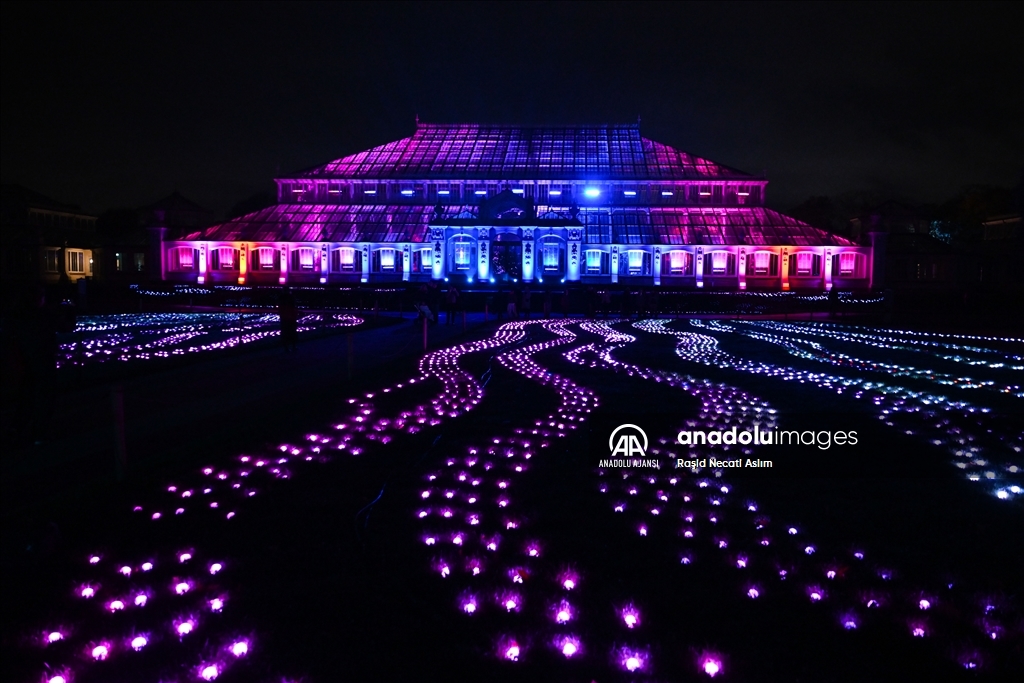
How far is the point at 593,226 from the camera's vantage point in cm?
6819

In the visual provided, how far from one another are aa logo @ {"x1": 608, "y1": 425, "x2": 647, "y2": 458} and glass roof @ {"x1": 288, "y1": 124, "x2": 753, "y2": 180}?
67.3m

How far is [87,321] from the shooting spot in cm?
3550

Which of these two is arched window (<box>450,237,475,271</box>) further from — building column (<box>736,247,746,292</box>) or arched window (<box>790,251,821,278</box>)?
arched window (<box>790,251,821,278</box>)

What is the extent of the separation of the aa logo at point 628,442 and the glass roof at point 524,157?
6733 centimetres

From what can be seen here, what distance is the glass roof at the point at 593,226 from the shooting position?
66.7 metres

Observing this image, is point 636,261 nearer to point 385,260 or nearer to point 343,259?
point 385,260

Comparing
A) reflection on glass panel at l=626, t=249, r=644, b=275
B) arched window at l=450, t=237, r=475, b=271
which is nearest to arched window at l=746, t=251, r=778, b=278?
reflection on glass panel at l=626, t=249, r=644, b=275

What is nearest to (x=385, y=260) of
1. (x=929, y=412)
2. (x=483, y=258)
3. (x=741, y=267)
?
(x=483, y=258)

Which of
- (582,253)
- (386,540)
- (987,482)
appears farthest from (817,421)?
(582,253)

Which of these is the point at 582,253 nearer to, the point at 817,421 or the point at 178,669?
the point at 817,421

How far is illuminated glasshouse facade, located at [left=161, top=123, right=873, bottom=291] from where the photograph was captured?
65.4 meters

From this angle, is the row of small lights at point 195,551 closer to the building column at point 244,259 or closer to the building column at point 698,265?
the building column at point 698,265

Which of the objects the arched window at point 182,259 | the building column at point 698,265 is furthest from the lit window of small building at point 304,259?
the building column at point 698,265

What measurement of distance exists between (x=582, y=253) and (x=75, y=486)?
60510mm
